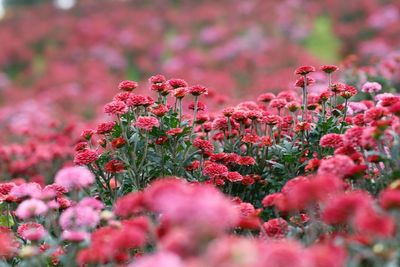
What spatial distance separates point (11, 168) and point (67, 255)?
10.6ft

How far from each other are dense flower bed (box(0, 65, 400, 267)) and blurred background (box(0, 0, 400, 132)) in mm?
6358

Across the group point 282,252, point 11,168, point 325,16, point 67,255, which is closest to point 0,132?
point 11,168

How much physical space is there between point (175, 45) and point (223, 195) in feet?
37.0

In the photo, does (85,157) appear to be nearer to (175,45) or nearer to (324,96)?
(324,96)

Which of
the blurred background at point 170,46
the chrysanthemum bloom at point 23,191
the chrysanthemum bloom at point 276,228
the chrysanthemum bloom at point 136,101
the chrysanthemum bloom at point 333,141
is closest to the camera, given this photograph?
the chrysanthemum bloom at point 276,228

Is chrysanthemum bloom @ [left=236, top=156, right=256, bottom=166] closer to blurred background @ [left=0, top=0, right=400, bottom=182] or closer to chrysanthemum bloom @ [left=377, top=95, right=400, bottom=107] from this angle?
chrysanthemum bloom @ [left=377, top=95, right=400, bottom=107]

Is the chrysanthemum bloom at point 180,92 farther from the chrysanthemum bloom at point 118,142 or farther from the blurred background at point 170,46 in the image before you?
the blurred background at point 170,46

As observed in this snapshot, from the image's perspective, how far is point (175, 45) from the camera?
1375 cm

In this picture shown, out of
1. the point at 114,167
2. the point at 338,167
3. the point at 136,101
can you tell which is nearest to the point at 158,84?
the point at 136,101

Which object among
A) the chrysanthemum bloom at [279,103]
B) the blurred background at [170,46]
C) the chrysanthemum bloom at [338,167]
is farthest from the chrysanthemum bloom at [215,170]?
the blurred background at [170,46]

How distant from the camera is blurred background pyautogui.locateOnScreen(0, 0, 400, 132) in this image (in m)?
11.1

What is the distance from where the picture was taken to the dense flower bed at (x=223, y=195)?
1.40 metres

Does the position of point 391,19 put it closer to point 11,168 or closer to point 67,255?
point 11,168

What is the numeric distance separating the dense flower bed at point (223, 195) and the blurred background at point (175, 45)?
20.9 ft
